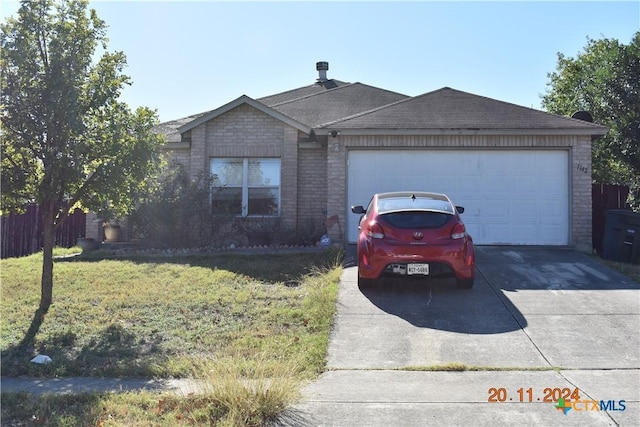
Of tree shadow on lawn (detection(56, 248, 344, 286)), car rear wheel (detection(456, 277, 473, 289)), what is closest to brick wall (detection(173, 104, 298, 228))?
tree shadow on lawn (detection(56, 248, 344, 286))

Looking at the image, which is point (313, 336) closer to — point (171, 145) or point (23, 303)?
point (23, 303)

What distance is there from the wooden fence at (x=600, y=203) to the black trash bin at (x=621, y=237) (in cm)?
124

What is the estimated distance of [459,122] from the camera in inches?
491

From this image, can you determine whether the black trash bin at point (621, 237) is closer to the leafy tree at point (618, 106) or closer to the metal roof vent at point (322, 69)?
the leafy tree at point (618, 106)

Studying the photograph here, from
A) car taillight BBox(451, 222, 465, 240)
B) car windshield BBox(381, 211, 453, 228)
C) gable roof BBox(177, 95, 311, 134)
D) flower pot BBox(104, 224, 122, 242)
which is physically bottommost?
flower pot BBox(104, 224, 122, 242)

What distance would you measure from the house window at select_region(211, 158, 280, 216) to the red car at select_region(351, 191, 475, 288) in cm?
583

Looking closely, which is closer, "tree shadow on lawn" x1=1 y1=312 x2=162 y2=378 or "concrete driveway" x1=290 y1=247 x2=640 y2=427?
"concrete driveway" x1=290 y1=247 x2=640 y2=427

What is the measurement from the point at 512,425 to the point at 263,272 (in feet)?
21.0

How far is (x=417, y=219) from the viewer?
833cm

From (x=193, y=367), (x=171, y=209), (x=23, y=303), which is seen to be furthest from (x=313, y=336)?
(x=171, y=209)

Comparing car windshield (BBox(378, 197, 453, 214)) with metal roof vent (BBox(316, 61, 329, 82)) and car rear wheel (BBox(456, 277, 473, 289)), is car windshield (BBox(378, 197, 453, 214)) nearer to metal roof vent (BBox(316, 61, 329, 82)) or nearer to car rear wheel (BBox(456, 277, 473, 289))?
car rear wheel (BBox(456, 277, 473, 289))

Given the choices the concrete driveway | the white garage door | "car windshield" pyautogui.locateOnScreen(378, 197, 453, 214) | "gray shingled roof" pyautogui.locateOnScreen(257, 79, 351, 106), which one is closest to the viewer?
the concrete driveway

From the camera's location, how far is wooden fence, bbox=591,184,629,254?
1318 centimetres

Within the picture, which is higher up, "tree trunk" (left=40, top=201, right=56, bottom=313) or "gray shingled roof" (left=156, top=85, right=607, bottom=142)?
"gray shingled roof" (left=156, top=85, right=607, bottom=142)
